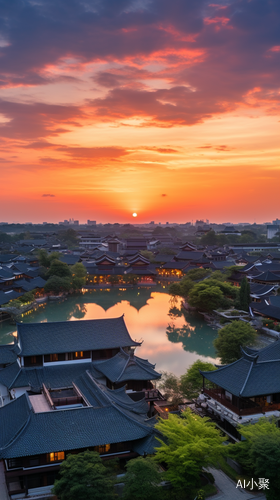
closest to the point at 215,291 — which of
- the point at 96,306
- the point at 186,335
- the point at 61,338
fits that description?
the point at 186,335

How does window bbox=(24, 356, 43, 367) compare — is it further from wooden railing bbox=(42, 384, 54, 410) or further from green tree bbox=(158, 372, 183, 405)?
green tree bbox=(158, 372, 183, 405)

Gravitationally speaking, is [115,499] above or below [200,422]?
below

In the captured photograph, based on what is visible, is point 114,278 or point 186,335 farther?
point 114,278

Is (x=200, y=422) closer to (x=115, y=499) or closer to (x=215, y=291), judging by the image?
(x=115, y=499)

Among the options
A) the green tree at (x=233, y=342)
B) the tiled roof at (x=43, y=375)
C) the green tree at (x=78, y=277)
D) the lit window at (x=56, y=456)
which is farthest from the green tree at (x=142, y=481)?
the green tree at (x=78, y=277)

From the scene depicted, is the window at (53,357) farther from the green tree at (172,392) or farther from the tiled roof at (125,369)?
the green tree at (172,392)

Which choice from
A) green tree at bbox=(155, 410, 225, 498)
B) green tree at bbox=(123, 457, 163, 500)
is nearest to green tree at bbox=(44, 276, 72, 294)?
green tree at bbox=(155, 410, 225, 498)
